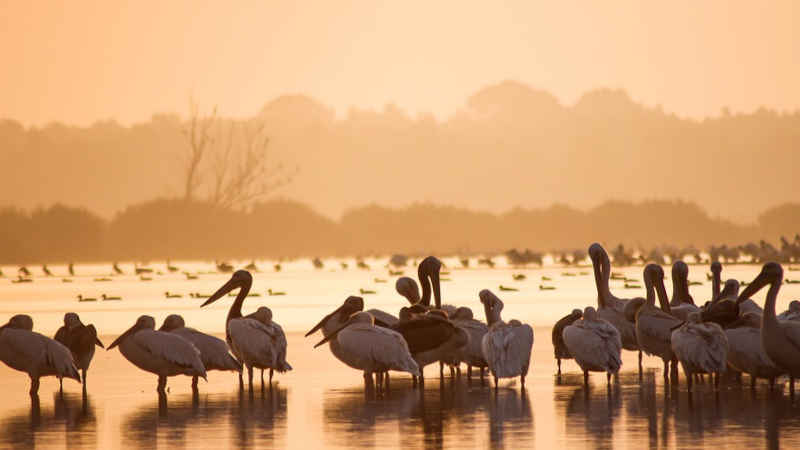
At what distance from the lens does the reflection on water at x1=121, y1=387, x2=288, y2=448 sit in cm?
1522

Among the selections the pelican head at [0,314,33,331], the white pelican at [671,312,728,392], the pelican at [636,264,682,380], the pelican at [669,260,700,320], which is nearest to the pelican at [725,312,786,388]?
the white pelican at [671,312,728,392]

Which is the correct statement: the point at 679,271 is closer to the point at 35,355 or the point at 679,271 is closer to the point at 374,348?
the point at 374,348

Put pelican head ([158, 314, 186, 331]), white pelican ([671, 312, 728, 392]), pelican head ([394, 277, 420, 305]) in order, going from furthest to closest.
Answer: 1. pelican head ([394, 277, 420, 305])
2. pelican head ([158, 314, 186, 331])
3. white pelican ([671, 312, 728, 392])

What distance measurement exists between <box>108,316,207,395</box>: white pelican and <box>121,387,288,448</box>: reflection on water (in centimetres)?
32

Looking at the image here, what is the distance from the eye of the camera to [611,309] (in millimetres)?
22203

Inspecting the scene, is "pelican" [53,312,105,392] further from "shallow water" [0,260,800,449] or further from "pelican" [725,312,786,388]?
"pelican" [725,312,786,388]

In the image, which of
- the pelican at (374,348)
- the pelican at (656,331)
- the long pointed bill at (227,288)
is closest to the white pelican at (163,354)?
the pelican at (374,348)

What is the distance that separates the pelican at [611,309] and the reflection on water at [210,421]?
4774 mm

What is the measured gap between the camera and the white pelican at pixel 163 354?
19.0 meters

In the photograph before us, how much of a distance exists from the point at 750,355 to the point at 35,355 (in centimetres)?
813

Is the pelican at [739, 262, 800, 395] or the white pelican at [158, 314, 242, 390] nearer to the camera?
the pelican at [739, 262, 800, 395]

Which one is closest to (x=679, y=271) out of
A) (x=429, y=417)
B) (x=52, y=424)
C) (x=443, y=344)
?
(x=443, y=344)

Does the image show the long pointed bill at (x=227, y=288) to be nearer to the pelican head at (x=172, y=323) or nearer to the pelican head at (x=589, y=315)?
the pelican head at (x=172, y=323)

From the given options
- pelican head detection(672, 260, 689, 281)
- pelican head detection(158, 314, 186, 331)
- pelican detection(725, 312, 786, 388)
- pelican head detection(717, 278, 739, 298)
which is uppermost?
pelican head detection(672, 260, 689, 281)
